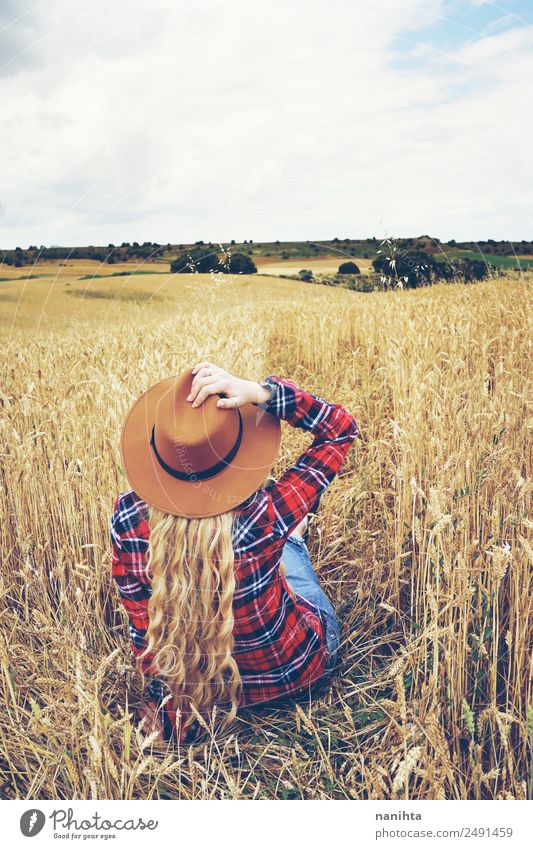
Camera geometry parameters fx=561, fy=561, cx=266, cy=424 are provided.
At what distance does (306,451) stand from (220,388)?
300 mm

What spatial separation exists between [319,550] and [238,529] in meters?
0.89

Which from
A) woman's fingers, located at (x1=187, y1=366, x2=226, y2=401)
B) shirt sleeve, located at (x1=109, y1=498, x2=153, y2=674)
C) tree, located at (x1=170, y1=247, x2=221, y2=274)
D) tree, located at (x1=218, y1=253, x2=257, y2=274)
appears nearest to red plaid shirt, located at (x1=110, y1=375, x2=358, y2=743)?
shirt sleeve, located at (x1=109, y1=498, x2=153, y2=674)

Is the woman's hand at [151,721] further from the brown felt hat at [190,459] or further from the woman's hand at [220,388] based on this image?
the woman's hand at [220,388]

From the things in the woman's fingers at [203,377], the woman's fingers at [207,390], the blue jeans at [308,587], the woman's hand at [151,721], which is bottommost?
the woman's hand at [151,721]

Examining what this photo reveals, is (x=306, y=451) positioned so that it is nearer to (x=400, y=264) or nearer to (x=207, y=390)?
(x=207, y=390)

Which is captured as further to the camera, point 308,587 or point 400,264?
point 400,264

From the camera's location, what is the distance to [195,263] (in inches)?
76.7

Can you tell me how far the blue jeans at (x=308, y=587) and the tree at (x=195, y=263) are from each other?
3.15 ft

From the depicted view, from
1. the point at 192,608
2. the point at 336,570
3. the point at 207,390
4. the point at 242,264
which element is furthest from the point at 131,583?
the point at 242,264

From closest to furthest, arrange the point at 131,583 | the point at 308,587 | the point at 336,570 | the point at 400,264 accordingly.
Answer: the point at 131,583, the point at 308,587, the point at 336,570, the point at 400,264

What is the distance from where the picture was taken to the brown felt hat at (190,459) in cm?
118

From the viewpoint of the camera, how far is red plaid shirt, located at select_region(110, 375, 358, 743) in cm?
124

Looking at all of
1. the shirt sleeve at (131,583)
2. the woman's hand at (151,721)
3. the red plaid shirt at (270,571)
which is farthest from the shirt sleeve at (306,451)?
the woman's hand at (151,721)
